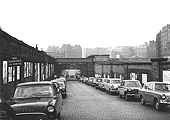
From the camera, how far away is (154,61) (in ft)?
92.9

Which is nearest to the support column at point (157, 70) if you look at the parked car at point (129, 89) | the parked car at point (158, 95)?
the parked car at point (129, 89)

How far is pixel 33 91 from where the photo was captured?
9844 millimetres

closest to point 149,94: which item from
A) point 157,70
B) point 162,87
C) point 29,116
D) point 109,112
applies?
point 162,87

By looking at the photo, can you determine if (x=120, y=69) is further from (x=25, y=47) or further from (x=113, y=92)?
(x=25, y=47)

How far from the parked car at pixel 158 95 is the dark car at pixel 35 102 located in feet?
24.1

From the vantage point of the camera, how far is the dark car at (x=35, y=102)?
8.05m

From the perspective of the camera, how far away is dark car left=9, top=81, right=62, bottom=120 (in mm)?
8047

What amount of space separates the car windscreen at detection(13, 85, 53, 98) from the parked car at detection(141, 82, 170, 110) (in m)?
7.51

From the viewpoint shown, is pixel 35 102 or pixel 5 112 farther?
pixel 35 102

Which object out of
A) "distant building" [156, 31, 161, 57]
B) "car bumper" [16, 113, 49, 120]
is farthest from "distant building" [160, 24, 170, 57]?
"car bumper" [16, 113, 49, 120]

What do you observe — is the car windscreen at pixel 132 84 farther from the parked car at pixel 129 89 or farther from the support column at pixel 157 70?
the support column at pixel 157 70

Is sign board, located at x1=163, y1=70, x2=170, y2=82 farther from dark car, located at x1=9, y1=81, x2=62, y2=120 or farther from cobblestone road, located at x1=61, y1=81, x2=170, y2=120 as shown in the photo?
dark car, located at x1=9, y1=81, x2=62, y2=120

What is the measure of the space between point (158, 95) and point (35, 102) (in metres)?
9.03

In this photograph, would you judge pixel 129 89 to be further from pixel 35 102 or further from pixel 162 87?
pixel 35 102
